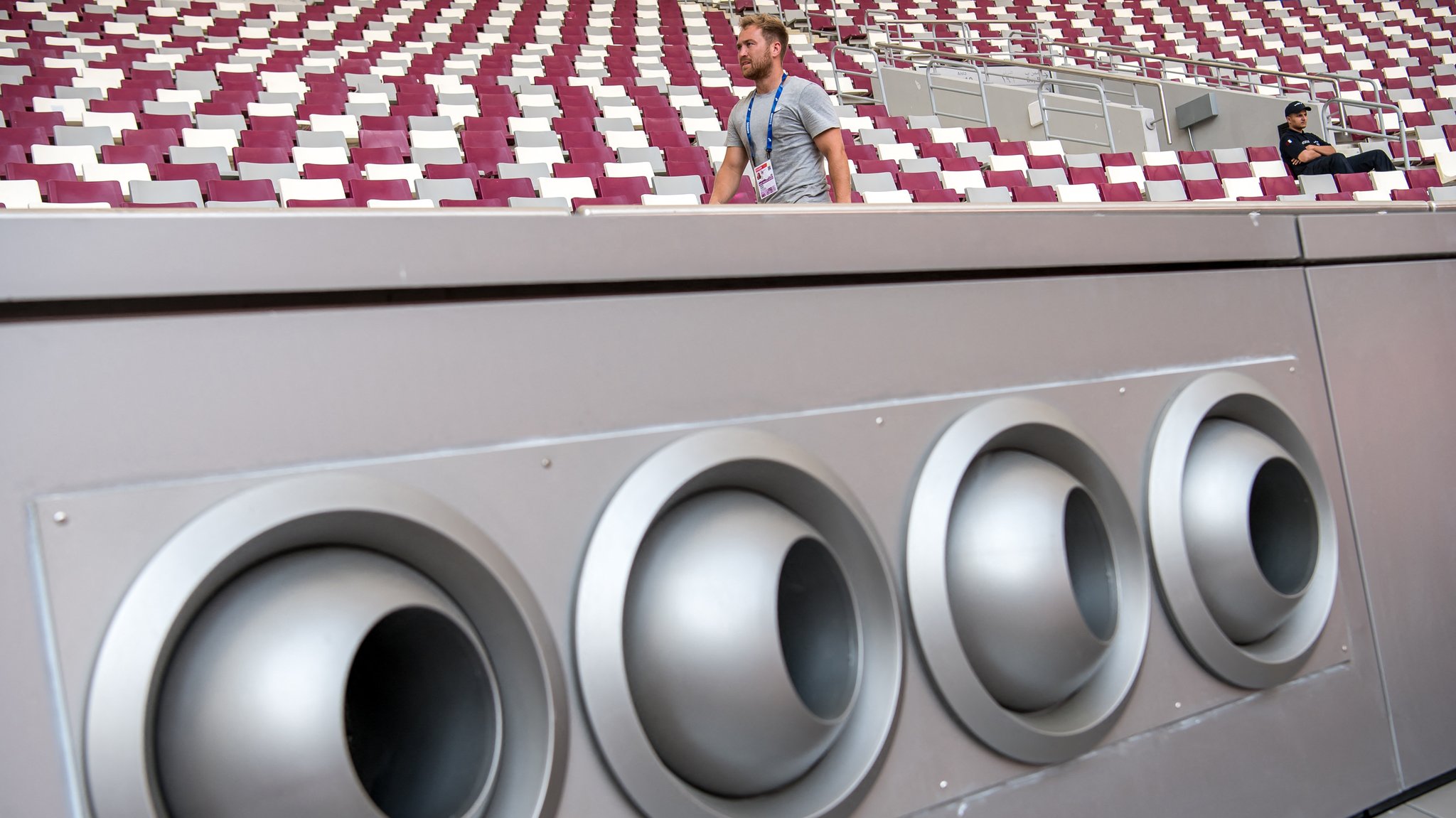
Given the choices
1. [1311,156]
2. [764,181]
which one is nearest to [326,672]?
[764,181]

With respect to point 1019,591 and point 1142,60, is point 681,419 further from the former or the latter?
point 1142,60

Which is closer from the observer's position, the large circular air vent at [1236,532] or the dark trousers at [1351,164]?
the large circular air vent at [1236,532]

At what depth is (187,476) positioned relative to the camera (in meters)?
0.59

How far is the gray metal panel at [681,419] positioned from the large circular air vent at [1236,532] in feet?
0.08

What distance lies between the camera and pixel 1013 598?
83 centimetres

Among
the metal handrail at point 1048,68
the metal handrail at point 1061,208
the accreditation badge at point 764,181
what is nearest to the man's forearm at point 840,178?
the accreditation badge at point 764,181

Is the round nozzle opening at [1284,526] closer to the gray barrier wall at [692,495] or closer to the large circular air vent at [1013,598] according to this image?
the gray barrier wall at [692,495]

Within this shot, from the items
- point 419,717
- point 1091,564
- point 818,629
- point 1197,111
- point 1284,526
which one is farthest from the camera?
point 1197,111

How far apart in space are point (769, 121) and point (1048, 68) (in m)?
5.49

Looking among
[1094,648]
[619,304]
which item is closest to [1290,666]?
[1094,648]

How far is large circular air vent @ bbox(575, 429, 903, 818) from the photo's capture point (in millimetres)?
685

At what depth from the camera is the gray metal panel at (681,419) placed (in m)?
0.57

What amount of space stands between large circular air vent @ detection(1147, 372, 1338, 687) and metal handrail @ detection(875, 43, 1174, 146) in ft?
20.6

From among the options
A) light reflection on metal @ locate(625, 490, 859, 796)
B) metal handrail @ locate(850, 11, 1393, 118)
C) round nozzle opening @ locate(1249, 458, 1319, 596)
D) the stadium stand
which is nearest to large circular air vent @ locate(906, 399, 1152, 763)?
light reflection on metal @ locate(625, 490, 859, 796)
